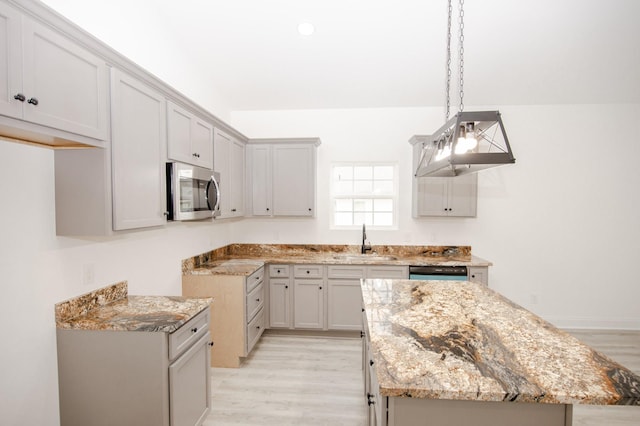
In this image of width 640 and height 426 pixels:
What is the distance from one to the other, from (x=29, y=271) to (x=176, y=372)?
94 cm

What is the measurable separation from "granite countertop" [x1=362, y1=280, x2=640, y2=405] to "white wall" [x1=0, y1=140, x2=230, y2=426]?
1.78 metres

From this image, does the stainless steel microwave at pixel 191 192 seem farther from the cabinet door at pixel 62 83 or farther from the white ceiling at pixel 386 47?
the white ceiling at pixel 386 47

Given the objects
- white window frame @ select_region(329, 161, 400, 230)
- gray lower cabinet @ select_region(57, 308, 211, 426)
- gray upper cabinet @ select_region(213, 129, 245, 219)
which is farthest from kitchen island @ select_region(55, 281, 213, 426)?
white window frame @ select_region(329, 161, 400, 230)

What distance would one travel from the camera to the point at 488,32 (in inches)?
118

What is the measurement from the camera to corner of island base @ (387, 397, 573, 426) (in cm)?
115

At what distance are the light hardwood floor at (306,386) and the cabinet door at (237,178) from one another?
5.33 ft

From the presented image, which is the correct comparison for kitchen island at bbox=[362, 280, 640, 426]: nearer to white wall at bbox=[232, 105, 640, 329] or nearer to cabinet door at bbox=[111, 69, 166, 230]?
cabinet door at bbox=[111, 69, 166, 230]

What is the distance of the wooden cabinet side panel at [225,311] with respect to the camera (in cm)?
303

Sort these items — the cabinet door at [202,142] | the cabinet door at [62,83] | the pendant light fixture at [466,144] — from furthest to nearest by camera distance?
the cabinet door at [202,142] < the pendant light fixture at [466,144] < the cabinet door at [62,83]

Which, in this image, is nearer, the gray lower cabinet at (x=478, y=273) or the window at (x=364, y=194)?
the gray lower cabinet at (x=478, y=273)

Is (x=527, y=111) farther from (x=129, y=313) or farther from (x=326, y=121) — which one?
(x=129, y=313)

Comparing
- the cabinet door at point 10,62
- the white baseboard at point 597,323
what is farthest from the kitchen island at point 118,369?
the white baseboard at point 597,323

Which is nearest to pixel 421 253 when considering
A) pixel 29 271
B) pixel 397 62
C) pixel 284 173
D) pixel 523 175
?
pixel 523 175

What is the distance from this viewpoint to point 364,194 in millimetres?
4309
